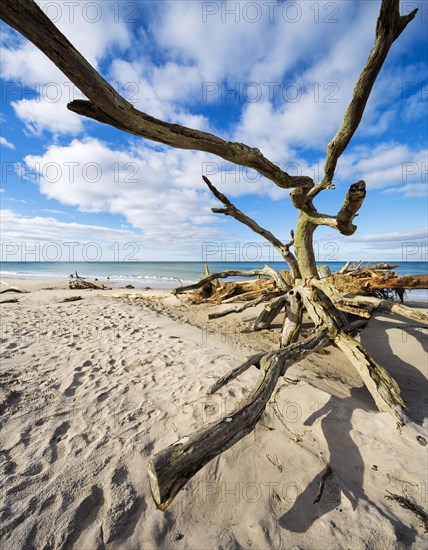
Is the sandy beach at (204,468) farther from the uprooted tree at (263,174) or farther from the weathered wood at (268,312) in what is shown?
the weathered wood at (268,312)

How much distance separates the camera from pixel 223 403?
10.4 feet

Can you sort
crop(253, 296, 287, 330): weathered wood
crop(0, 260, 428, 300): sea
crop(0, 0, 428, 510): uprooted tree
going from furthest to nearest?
1. crop(0, 260, 428, 300): sea
2. crop(253, 296, 287, 330): weathered wood
3. crop(0, 0, 428, 510): uprooted tree

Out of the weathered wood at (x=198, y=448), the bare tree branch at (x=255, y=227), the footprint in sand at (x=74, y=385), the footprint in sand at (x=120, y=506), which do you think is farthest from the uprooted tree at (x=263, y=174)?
the footprint in sand at (x=74, y=385)

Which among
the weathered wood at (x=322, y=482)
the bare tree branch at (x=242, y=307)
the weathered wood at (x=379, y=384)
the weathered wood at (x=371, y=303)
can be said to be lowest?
the weathered wood at (x=322, y=482)

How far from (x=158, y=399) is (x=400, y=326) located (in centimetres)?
570

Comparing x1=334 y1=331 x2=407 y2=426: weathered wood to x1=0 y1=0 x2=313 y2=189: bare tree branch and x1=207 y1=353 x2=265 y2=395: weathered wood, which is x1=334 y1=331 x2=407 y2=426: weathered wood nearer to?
x1=207 y1=353 x2=265 y2=395: weathered wood

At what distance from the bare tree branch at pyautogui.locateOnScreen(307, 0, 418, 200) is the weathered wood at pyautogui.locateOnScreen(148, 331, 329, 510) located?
324 cm

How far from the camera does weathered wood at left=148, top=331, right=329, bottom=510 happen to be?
1.35 m

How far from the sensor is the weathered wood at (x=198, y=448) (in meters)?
1.35

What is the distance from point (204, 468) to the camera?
227 cm

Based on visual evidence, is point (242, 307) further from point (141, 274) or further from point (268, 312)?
point (141, 274)

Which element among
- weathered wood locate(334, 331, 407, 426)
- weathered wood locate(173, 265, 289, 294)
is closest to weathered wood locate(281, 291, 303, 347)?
weathered wood locate(173, 265, 289, 294)

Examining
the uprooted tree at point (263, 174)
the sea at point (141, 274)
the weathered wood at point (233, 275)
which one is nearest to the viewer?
the uprooted tree at point (263, 174)

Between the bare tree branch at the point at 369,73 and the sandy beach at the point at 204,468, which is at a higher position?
the bare tree branch at the point at 369,73
